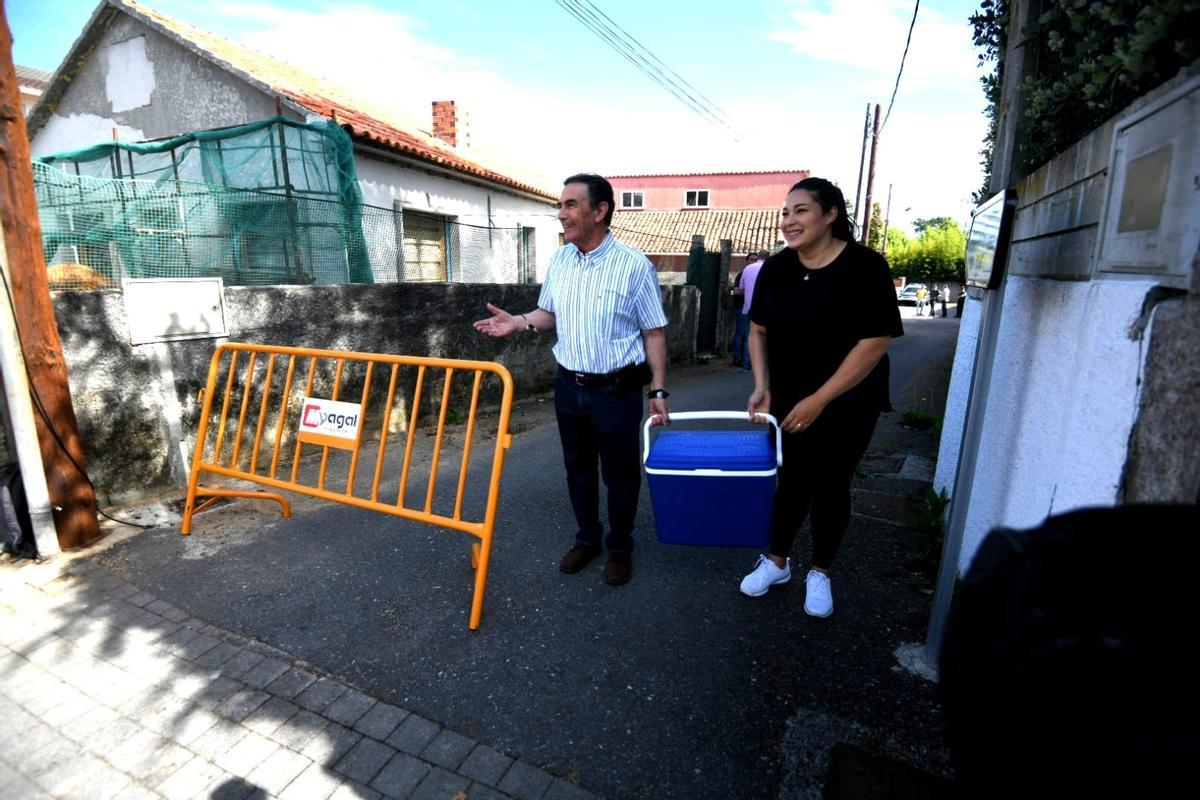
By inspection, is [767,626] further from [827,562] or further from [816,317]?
[816,317]

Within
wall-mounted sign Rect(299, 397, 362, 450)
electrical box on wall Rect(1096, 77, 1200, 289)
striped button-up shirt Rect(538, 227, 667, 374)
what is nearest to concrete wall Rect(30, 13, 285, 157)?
wall-mounted sign Rect(299, 397, 362, 450)

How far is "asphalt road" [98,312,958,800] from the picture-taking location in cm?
219

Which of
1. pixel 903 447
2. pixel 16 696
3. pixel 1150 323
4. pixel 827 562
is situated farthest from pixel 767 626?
pixel 903 447

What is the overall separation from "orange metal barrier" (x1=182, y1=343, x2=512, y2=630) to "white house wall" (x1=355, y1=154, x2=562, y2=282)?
4.75 meters

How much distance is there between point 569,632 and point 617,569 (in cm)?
51

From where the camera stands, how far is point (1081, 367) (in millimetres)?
1837

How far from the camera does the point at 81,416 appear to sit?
3873mm

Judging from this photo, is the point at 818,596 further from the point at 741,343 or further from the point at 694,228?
the point at 694,228

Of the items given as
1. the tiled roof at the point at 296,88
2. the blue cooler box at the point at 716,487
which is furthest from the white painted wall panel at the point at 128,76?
the blue cooler box at the point at 716,487

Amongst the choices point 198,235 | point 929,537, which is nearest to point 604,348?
point 929,537

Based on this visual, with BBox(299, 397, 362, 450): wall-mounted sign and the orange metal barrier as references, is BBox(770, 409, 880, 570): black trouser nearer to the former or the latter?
the orange metal barrier

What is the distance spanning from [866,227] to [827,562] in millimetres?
20403

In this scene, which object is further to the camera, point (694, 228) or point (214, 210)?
point (694, 228)

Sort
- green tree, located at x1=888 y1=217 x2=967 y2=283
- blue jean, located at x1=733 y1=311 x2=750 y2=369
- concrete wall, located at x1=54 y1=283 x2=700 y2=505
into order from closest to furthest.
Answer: concrete wall, located at x1=54 y1=283 x2=700 y2=505 → blue jean, located at x1=733 y1=311 x2=750 y2=369 → green tree, located at x1=888 y1=217 x2=967 y2=283
